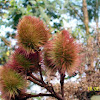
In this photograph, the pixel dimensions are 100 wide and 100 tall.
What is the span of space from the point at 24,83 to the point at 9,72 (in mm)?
85

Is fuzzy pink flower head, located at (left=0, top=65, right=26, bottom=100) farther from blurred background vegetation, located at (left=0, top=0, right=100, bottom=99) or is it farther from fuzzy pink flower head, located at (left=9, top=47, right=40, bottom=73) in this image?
blurred background vegetation, located at (left=0, top=0, right=100, bottom=99)

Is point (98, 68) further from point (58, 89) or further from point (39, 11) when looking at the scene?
point (39, 11)

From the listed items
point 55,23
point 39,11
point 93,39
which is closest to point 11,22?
point 39,11

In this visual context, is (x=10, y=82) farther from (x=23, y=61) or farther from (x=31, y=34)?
(x=31, y=34)

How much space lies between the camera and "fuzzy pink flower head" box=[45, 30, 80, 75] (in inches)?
29.4

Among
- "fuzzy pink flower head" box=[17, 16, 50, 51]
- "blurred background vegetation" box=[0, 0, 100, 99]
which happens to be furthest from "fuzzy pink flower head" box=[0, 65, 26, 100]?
"blurred background vegetation" box=[0, 0, 100, 99]

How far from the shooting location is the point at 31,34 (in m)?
0.76

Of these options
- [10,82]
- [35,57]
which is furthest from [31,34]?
[10,82]

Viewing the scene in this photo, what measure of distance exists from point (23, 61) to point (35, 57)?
58 mm

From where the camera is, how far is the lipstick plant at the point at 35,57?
75 centimetres

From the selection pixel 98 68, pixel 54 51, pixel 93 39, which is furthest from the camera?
pixel 93 39

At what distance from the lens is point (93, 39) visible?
2.20 m

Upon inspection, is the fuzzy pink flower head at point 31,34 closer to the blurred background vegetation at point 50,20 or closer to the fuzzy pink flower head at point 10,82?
the fuzzy pink flower head at point 10,82

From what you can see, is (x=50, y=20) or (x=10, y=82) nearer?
(x=10, y=82)
